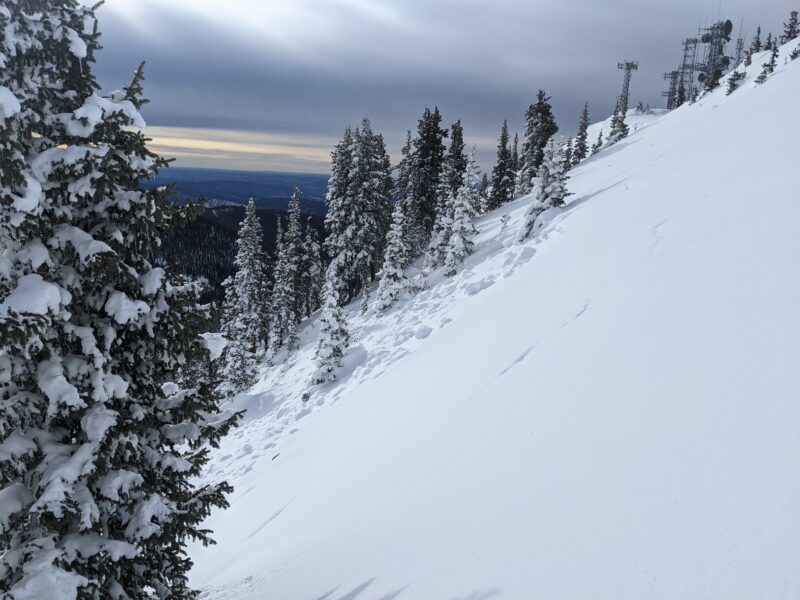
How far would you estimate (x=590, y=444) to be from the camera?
6.57 metres

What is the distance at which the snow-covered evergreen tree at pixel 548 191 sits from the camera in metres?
26.8

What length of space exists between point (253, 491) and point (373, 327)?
50.8ft

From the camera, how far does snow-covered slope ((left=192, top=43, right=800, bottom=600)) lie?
A: 4.66 metres

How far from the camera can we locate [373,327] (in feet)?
98.2

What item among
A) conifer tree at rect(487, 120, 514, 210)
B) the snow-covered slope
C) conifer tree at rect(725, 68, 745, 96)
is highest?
conifer tree at rect(725, 68, 745, 96)

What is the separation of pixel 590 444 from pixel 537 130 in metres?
57.3

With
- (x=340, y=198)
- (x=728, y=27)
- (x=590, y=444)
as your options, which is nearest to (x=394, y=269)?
(x=340, y=198)

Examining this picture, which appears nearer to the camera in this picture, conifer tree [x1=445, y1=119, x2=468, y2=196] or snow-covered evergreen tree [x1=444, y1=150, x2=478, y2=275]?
snow-covered evergreen tree [x1=444, y1=150, x2=478, y2=275]

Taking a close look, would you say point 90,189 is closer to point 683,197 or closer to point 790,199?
point 790,199

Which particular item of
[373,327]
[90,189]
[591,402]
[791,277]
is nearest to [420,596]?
[591,402]

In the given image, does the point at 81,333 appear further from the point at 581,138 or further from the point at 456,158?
the point at 581,138

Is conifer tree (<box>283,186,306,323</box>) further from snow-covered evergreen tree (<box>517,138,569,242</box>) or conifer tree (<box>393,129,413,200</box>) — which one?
snow-covered evergreen tree (<box>517,138,569,242</box>)

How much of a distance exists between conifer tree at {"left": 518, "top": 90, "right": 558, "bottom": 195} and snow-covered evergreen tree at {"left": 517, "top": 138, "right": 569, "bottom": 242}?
102 ft

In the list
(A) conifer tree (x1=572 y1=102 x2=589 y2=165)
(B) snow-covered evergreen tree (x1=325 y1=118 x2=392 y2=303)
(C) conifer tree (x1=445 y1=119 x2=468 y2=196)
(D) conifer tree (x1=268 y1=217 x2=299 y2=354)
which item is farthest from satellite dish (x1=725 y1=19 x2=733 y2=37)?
(D) conifer tree (x1=268 y1=217 x2=299 y2=354)
